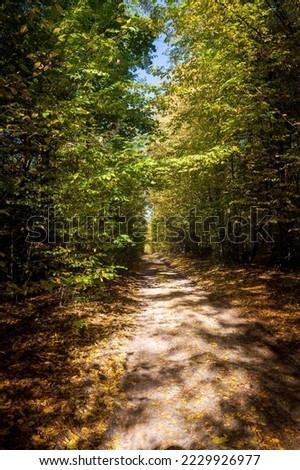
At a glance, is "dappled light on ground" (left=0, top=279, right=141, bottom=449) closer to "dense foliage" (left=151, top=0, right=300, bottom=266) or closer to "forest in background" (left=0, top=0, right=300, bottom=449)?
"forest in background" (left=0, top=0, right=300, bottom=449)

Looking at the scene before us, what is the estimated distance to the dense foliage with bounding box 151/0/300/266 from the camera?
26.3 ft

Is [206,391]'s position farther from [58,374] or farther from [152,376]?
[58,374]

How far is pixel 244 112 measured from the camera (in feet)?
32.7

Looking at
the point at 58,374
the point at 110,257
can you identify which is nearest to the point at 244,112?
the point at 110,257

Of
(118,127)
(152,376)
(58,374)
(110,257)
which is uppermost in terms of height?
(118,127)

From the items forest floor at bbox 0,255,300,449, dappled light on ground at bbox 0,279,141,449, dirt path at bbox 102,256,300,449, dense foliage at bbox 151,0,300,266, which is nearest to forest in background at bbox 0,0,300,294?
dense foliage at bbox 151,0,300,266

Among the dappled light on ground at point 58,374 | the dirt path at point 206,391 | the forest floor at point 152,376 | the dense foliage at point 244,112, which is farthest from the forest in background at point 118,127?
the dirt path at point 206,391

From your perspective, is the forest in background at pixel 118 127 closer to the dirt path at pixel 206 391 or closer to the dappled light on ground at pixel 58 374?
the dappled light on ground at pixel 58 374

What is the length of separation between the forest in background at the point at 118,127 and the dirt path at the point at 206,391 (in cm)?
211

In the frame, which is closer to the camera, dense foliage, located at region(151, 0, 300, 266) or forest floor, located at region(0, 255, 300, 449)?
forest floor, located at region(0, 255, 300, 449)

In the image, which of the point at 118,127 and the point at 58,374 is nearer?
the point at 58,374

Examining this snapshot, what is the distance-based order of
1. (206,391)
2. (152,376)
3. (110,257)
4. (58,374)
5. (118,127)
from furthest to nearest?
(118,127)
(110,257)
(152,376)
(58,374)
(206,391)

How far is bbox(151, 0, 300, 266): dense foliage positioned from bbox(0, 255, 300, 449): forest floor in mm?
3740

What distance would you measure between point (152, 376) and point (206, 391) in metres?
1.06
